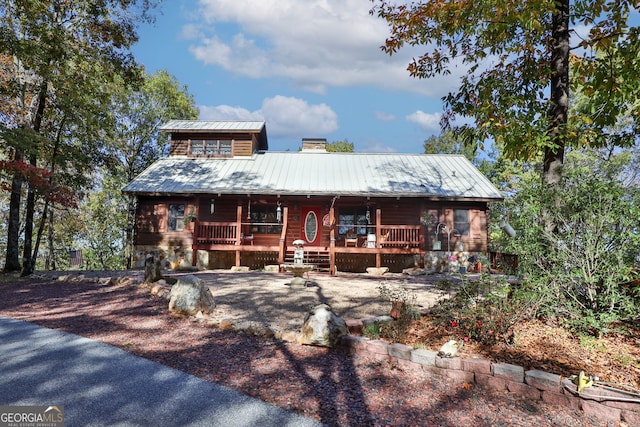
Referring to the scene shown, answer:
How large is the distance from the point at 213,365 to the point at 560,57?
295 inches

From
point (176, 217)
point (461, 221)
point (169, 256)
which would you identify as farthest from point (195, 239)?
point (461, 221)

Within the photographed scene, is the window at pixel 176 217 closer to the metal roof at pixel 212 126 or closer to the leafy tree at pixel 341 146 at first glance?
the metal roof at pixel 212 126

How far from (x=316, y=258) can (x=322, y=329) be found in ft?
32.1

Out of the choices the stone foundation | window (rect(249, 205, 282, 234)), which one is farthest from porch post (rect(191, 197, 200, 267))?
window (rect(249, 205, 282, 234))

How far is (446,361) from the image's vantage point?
4371mm

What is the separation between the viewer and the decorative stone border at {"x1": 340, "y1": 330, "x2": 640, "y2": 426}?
137 inches

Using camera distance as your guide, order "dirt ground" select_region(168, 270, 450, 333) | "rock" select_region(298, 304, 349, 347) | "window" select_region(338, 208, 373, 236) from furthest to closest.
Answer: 1. "window" select_region(338, 208, 373, 236)
2. "dirt ground" select_region(168, 270, 450, 333)
3. "rock" select_region(298, 304, 349, 347)

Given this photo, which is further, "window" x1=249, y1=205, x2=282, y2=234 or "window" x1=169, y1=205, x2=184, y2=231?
"window" x1=249, y1=205, x2=282, y2=234

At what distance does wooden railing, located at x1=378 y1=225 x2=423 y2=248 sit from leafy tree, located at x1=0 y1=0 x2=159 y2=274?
479 inches

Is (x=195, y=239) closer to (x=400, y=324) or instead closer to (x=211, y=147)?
(x=211, y=147)

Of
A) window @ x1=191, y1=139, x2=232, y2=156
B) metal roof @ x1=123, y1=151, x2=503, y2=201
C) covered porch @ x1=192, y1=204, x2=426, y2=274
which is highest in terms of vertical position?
window @ x1=191, y1=139, x2=232, y2=156

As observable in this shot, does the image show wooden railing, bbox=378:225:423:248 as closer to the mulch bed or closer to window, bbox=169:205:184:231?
window, bbox=169:205:184:231

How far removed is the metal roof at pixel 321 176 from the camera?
595 inches

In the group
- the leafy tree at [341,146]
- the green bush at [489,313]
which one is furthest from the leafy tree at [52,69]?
the leafy tree at [341,146]
